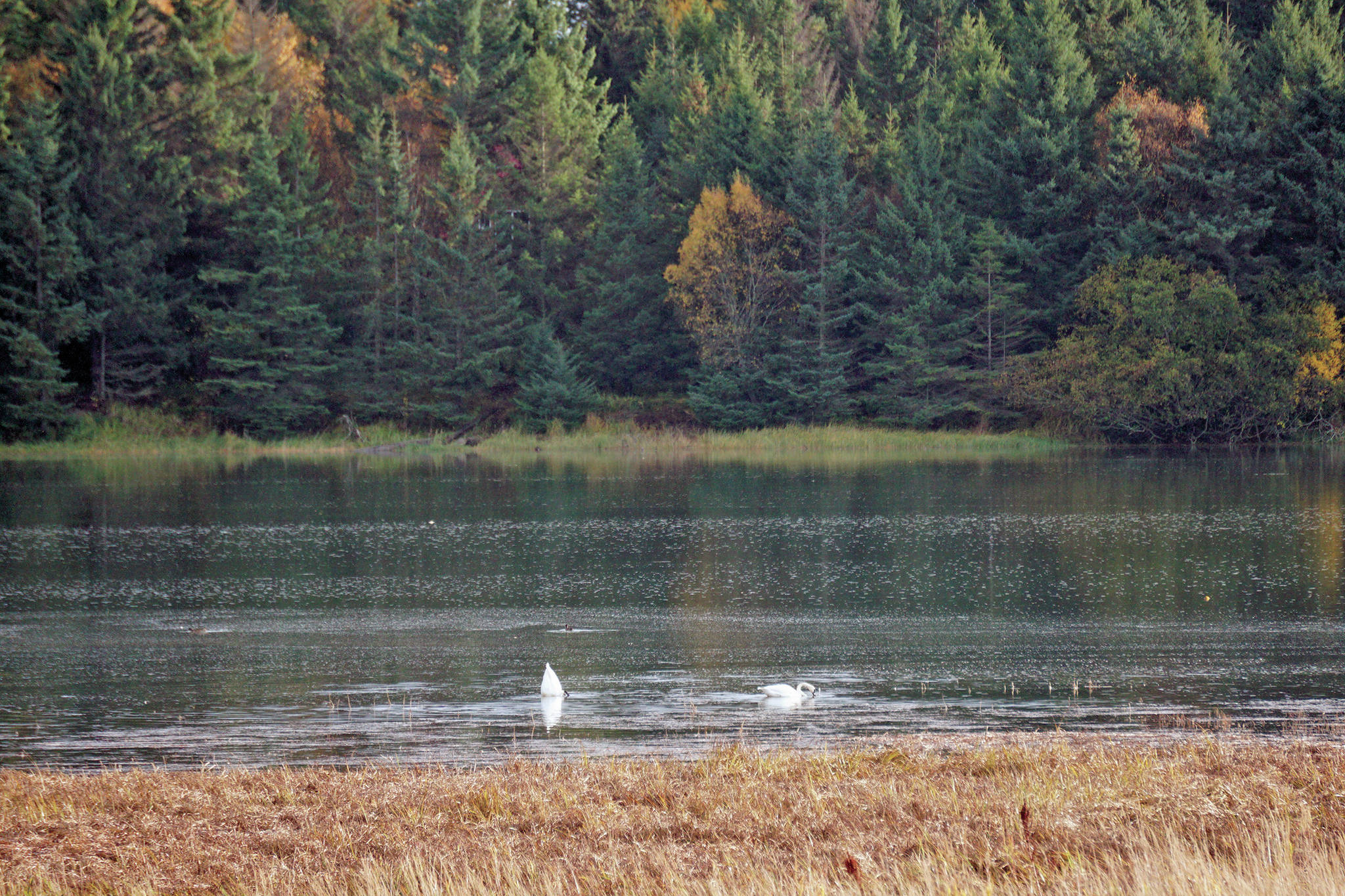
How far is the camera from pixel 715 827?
8.35m

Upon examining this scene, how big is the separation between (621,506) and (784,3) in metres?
41.0

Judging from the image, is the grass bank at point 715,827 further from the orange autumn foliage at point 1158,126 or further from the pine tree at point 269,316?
the pine tree at point 269,316

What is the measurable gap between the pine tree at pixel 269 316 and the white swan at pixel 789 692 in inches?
2083

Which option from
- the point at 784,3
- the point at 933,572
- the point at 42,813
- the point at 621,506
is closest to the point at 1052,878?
the point at 42,813

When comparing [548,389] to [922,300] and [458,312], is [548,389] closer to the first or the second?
[458,312]

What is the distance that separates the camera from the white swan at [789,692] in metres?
13.7

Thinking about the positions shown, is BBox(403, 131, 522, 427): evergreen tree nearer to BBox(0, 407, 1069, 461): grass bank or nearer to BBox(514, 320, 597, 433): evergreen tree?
BBox(514, 320, 597, 433): evergreen tree

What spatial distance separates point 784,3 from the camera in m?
69.9

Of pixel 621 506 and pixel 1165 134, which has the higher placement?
pixel 1165 134

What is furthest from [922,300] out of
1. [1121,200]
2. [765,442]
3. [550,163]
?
[550,163]

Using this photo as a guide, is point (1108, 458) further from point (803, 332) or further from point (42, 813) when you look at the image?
point (42, 813)

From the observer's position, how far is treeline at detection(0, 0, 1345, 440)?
191 ft

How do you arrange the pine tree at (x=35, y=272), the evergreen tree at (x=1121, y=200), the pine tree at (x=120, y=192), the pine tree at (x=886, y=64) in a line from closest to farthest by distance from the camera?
the evergreen tree at (x=1121, y=200) < the pine tree at (x=35, y=272) < the pine tree at (x=120, y=192) < the pine tree at (x=886, y=64)

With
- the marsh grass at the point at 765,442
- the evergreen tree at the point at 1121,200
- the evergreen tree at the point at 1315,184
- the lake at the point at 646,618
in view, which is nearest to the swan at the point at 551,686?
the lake at the point at 646,618
